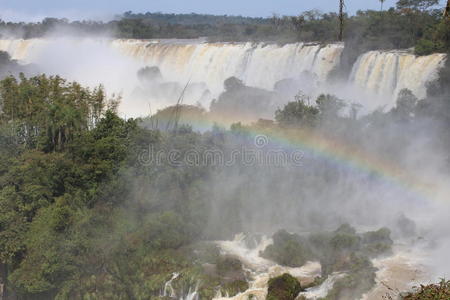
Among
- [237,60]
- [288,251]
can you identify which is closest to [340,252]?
[288,251]

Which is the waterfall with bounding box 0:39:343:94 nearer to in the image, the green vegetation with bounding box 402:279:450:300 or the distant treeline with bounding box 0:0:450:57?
the distant treeline with bounding box 0:0:450:57

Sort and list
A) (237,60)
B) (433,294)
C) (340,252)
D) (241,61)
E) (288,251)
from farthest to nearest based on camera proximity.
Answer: (237,60) → (241,61) → (288,251) → (340,252) → (433,294)

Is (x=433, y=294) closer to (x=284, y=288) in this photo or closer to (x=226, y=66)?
(x=284, y=288)

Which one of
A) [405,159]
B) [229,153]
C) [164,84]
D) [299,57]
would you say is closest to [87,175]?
[229,153]

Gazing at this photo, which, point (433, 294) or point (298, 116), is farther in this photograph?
point (298, 116)

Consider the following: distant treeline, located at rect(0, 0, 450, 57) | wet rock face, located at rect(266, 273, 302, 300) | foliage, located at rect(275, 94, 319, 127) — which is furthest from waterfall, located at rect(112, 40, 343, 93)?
wet rock face, located at rect(266, 273, 302, 300)
